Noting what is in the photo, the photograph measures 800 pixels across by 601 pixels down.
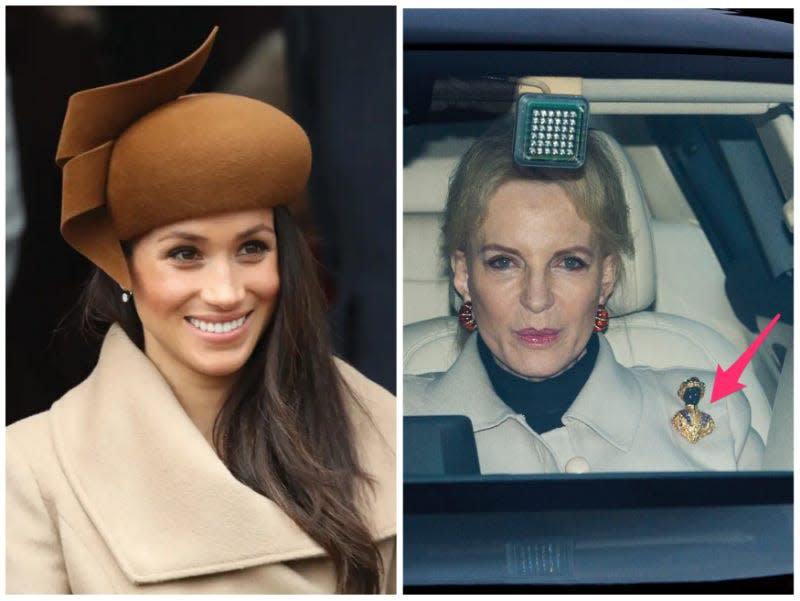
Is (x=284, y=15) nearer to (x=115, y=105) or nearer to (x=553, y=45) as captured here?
(x=115, y=105)

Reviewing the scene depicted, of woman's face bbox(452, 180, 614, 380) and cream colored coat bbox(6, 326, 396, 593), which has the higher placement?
woman's face bbox(452, 180, 614, 380)

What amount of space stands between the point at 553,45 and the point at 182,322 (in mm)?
999

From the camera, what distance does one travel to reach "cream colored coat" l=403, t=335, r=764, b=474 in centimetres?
263

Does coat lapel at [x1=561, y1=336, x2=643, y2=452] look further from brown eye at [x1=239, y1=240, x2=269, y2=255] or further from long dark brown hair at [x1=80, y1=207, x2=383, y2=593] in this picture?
brown eye at [x1=239, y1=240, x2=269, y2=255]

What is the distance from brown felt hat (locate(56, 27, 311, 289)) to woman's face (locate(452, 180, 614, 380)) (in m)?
0.46

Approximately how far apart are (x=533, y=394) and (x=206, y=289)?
74 centimetres

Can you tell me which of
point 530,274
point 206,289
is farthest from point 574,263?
point 206,289

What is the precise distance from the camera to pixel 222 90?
2758 mm

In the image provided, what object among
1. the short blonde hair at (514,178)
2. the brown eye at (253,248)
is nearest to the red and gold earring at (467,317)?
the short blonde hair at (514,178)

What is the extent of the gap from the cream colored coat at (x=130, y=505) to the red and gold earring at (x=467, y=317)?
602 millimetres

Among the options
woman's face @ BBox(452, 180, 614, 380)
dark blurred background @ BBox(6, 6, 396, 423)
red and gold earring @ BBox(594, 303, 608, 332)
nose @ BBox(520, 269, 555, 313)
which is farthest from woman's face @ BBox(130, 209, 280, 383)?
red and gold earring @ BBox(594, 303, 608, 332)

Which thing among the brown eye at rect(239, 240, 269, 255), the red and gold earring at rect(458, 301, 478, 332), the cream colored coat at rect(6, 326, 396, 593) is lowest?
the cream colored coat at rect(6, 326, 396, 593)

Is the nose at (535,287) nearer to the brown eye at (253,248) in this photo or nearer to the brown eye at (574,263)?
the brown eye at (574,263)

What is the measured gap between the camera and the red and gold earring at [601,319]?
8.75 ft
